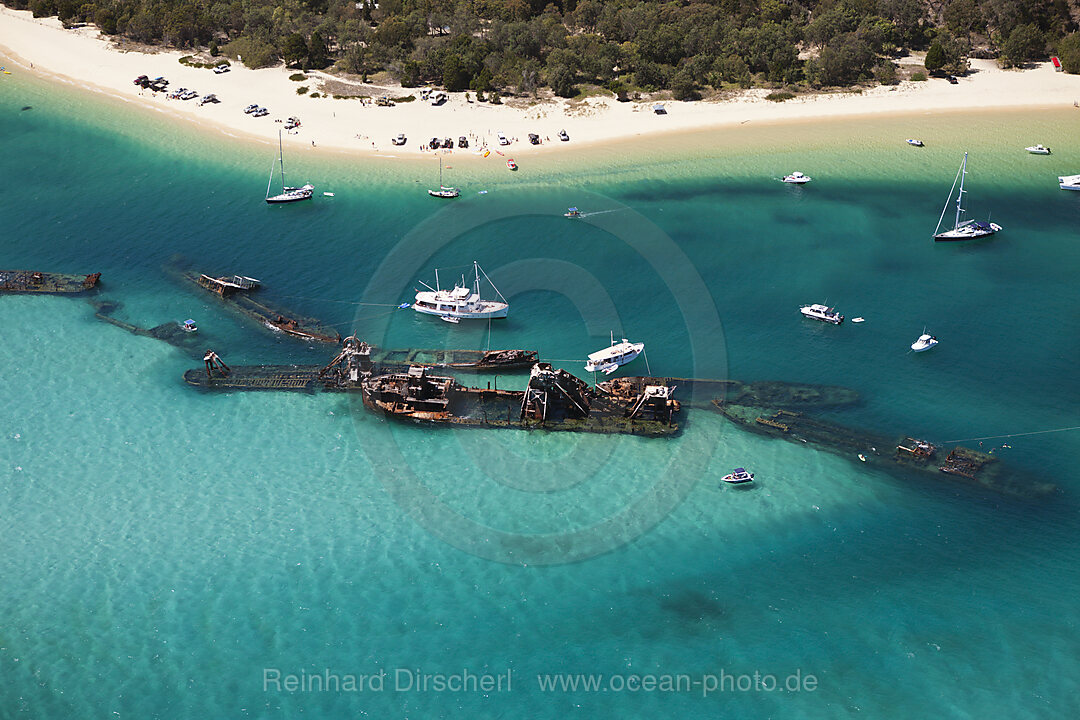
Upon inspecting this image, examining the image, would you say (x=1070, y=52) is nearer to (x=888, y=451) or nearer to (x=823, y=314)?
(x=823, y=314)

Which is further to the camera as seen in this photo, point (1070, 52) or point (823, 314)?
point (1070, 52)

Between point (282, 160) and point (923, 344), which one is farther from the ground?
point (282, 160)

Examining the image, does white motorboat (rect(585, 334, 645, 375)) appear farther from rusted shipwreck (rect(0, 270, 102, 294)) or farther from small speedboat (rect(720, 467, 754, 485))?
rusted shipwreck (rect(0, 270, 102, 294))

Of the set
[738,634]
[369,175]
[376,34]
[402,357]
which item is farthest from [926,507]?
[376,34]

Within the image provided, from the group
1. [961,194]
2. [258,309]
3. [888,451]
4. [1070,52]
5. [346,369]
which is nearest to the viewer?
[888,451]

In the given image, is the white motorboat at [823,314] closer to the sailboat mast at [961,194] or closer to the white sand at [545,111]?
the sailboat mast at [961,194]

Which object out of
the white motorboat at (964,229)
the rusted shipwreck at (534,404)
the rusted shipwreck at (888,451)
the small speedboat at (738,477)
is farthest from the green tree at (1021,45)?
the small speedboat at (738,477)

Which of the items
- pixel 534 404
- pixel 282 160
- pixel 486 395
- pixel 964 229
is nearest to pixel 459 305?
pixel 486 395
